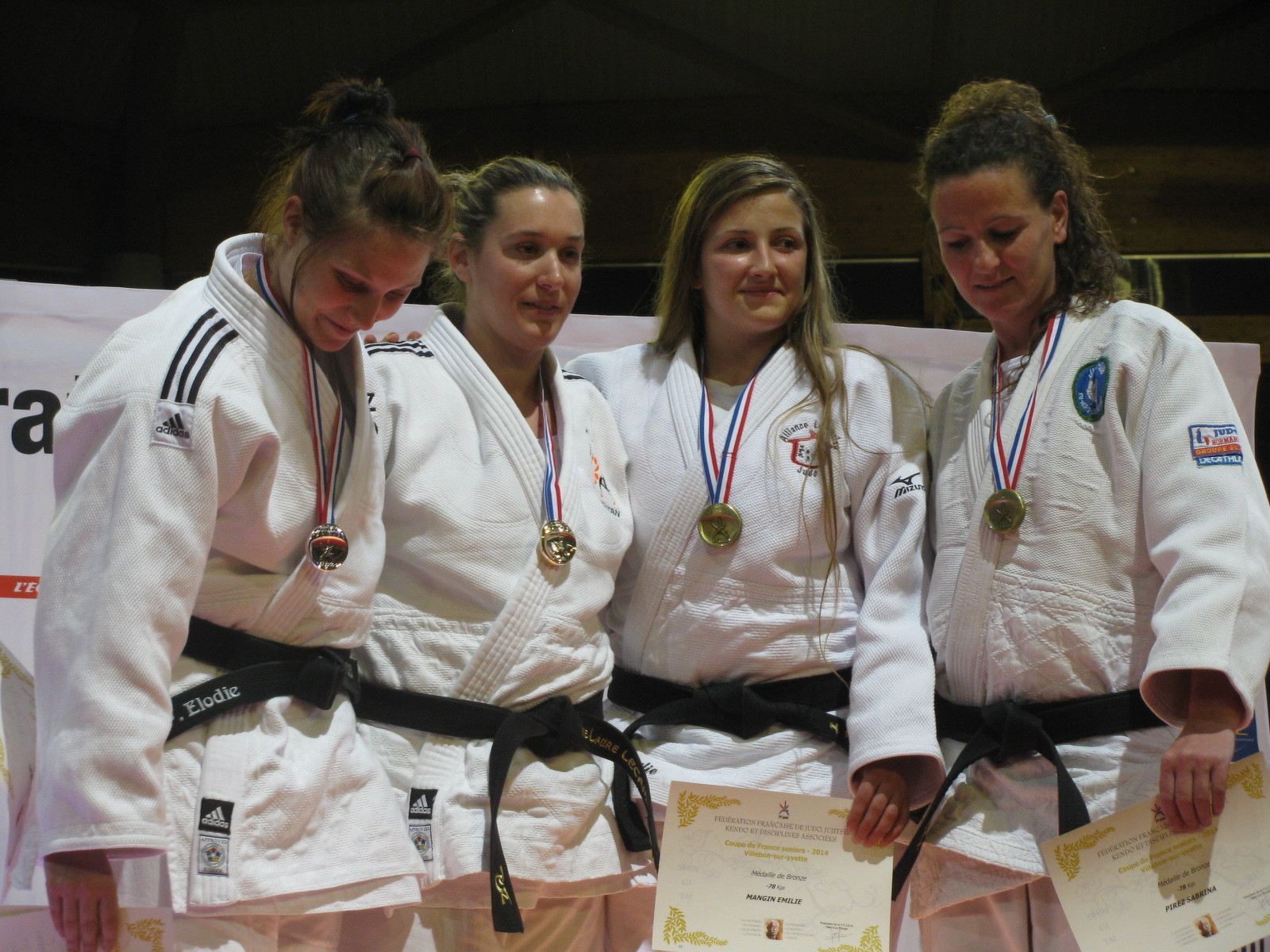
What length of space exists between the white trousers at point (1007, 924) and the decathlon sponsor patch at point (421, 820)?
935mm

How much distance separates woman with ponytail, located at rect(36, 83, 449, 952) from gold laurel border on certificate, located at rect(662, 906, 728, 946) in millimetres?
421

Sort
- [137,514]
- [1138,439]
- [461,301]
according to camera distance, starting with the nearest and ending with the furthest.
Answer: [137,514] < [1138,439] < [461,301]

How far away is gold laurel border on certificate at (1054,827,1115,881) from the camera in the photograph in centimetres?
171

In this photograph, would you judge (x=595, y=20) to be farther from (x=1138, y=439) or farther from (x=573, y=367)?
(x=1138, y=439)

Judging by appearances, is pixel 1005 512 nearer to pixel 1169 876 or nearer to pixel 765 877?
pixel 1169 876

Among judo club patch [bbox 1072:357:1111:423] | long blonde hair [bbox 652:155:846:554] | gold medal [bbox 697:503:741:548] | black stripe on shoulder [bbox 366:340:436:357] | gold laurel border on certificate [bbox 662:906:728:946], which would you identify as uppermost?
long blonde hair [bbox 652:155:846:554]

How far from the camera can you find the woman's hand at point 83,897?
1431mm

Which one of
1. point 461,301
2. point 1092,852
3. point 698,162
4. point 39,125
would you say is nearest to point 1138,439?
point 1092,852

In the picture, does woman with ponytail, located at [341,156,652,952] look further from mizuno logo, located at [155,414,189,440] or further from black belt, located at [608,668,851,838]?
mizuno logo, located at [155,414,189,440]

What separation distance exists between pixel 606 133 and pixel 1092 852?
4847mm

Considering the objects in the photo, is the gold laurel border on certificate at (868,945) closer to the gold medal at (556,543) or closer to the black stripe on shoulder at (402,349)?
the gold medal at (556,543)

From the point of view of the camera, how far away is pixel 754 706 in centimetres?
204

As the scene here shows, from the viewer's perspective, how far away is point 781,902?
1805mm

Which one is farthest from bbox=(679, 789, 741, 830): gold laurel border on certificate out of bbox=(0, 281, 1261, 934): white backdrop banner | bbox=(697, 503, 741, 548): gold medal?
bbox=(0, 281, 1261, 934): white backdrop banner
